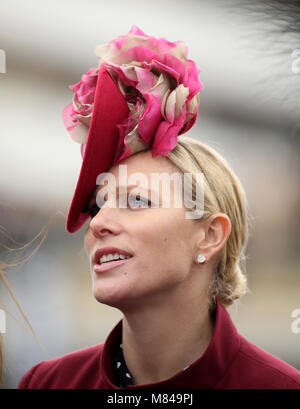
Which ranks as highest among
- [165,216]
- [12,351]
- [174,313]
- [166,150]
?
[166,150]

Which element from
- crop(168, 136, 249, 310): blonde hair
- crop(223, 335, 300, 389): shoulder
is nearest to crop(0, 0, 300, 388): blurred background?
crop(168, 136, 249, 310): blonde hair

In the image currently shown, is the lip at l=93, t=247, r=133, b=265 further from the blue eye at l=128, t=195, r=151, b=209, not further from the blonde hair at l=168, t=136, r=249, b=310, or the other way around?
the blonde hair at l=168, t=136, r=249, b=310

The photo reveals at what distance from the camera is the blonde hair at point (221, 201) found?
1189 mm

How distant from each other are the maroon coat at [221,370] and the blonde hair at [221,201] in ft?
0.25

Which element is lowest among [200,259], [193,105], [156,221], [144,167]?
[200,259]

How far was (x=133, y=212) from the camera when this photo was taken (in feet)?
3.69

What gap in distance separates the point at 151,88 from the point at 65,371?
81 cm

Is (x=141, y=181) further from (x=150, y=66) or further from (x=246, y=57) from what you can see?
(x=246, y=57)

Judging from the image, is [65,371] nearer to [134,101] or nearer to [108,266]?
[108,266]

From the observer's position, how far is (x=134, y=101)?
1.17 m

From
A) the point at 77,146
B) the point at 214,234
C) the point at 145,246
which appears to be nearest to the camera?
A: the point at 145,246

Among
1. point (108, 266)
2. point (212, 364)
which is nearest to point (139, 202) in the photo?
point (108, 266)
